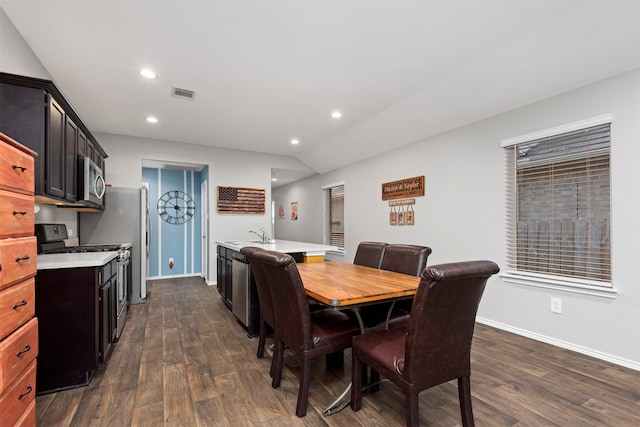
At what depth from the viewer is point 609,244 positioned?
254cm

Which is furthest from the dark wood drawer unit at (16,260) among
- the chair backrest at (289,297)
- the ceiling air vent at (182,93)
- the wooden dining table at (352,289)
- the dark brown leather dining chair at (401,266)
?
the ceiling air vent at (182,93)

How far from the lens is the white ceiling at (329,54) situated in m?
Result: 2.05

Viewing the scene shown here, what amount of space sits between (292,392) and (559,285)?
2.58 metres

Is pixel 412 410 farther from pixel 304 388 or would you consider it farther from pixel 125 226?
pixel 125 226

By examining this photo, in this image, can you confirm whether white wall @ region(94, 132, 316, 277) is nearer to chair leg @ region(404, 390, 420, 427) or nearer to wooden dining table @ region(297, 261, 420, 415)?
wooden dining table @ region(297, 261, 420, 415)

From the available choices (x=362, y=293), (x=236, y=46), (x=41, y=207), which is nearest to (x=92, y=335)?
(x=41, y=207)

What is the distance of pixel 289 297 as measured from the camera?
1799mm

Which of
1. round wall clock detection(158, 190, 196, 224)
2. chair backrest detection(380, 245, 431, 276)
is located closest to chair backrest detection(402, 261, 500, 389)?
chair backrest detection(380, 245, 431, 276)

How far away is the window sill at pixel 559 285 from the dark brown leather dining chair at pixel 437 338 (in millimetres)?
1834

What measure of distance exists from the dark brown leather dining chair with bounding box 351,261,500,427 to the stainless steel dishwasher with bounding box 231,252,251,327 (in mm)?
1725

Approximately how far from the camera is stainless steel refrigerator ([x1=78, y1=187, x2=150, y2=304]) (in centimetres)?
418

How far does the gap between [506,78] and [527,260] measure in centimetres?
181

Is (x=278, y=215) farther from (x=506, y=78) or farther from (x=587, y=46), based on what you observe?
(x=587, y=46)

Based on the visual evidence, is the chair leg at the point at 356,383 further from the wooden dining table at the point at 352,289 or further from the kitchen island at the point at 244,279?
the kitchen island at the point at 244,279
